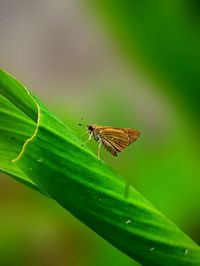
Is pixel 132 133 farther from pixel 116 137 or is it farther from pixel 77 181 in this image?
pixel 77 181

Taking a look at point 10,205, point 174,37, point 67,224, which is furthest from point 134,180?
point 174,37

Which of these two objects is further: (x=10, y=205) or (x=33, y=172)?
(x=10, y=205)

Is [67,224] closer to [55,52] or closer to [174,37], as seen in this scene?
[174,37]

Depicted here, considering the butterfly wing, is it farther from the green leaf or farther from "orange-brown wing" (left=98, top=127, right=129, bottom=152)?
the green leaf

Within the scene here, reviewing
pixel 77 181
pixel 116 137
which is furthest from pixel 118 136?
pixel 77 181

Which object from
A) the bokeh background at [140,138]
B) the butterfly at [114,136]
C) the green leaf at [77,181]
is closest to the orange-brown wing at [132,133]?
the butterfly at [114,136]
